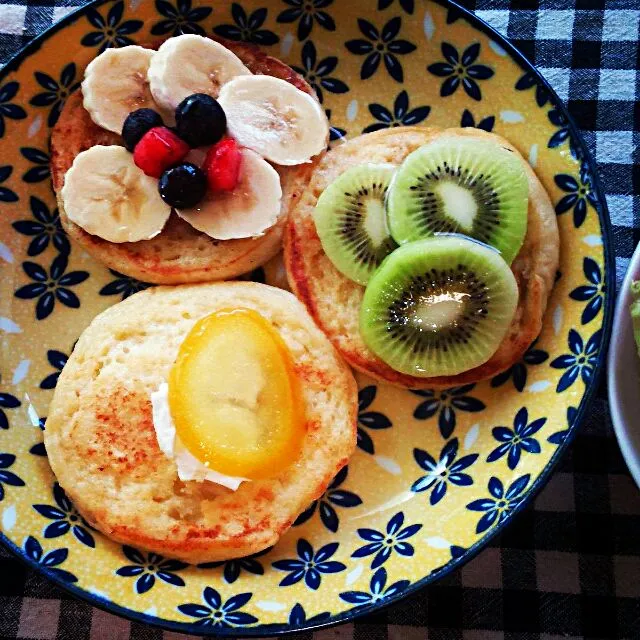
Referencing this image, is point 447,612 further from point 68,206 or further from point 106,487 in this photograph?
point 68,206

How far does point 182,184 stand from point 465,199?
0.78m

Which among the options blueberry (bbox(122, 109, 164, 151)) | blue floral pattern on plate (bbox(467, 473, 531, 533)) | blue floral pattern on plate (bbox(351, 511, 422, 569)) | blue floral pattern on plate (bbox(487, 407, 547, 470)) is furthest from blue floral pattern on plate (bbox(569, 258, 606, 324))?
blueberry (bbox(122, 109, 164, 151))

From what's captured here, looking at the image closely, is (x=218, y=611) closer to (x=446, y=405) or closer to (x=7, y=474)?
(x=7, y=474)

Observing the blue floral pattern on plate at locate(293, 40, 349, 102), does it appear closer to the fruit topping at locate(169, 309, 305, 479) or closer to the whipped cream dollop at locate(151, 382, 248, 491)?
the fruit topping at locate(169, 309, 305, 479)

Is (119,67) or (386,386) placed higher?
(119,67)

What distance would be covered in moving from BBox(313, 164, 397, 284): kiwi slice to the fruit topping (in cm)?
33

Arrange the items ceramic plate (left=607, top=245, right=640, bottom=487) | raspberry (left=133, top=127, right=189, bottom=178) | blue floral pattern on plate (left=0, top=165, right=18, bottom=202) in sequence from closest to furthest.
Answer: ceramic plate (left=607, top=245, right=640, bottom=487), raspberry (left=133, top=127, right=189, bottom=178), blue floral pattern on plate (left=0, top=165, right=18, bottom=202)

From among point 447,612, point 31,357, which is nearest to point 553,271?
point 447,612

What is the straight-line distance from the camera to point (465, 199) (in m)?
2.35

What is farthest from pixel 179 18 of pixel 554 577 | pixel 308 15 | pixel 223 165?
pixel 554 577

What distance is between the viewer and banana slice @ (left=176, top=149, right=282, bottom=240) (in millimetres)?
2441

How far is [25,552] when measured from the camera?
235cm

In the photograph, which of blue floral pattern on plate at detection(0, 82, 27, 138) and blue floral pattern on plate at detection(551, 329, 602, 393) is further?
blue floral pattern on plate at detection(0, 82, 27, 138)

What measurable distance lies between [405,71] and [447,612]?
1.63 m
